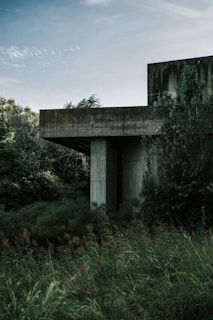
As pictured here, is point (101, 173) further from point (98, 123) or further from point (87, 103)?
point (87, 103)

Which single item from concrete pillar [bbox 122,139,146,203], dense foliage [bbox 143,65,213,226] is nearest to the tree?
concrete pillar [bbox 122,139,146,203]

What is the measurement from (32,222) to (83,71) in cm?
413

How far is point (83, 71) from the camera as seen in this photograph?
1254cm

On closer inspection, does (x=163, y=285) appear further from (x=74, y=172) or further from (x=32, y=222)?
(x=74, y=172)

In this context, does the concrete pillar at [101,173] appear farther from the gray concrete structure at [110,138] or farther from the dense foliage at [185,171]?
the dense foliage at [185,171]

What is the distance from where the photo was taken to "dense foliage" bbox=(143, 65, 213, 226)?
31.5 ft

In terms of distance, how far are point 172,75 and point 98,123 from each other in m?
2.36

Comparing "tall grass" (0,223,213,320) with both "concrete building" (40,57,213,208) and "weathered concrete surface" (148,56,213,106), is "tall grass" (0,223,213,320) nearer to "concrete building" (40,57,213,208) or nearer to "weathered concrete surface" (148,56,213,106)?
"concrete building" (40,57,213,208)

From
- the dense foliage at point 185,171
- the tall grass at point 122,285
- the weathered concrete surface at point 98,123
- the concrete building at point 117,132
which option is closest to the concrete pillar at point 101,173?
the concrete building at point 117,132

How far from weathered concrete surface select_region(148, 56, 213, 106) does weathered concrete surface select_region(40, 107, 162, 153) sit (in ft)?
4.25

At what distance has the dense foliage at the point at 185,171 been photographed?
31.5 ft

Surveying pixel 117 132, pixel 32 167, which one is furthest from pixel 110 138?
pixel 32 167

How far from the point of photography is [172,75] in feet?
40.4

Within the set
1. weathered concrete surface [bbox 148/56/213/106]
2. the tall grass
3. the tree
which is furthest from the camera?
the tree
